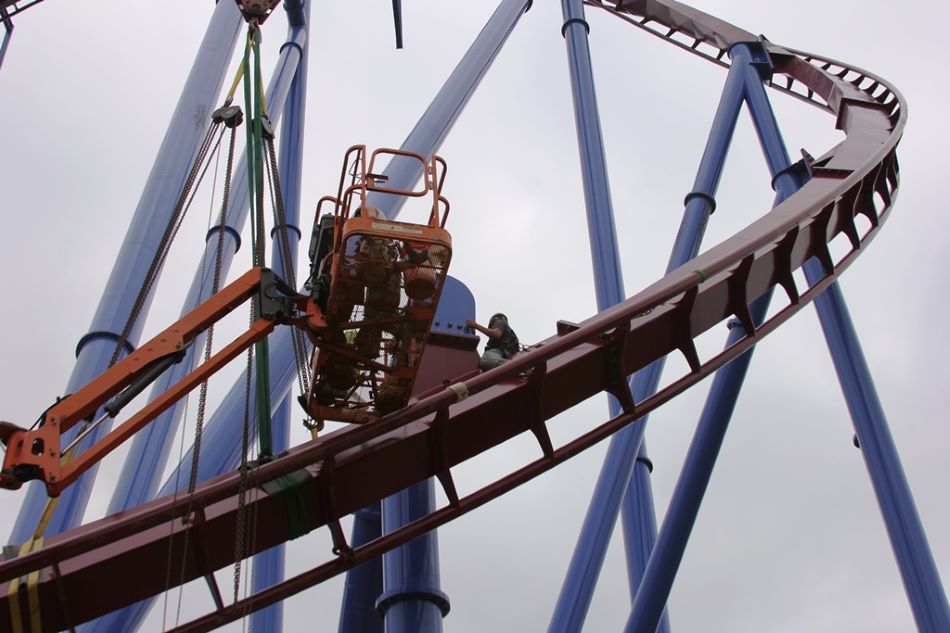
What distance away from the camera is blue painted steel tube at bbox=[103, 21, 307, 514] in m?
6.96

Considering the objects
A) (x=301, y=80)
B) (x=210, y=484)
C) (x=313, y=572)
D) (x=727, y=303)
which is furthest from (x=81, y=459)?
(x=301, y=80)

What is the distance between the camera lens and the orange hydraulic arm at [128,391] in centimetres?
497

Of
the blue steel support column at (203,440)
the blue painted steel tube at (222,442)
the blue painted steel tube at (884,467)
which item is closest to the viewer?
the blue painted steel tube at (222,442)

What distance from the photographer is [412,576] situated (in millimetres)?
6316

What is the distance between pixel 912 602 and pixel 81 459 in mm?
5226

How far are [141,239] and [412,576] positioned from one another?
2.71 metres

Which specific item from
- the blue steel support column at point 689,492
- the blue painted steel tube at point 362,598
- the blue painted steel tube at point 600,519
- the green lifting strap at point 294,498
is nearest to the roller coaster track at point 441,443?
the green lifting strap at point 294,498

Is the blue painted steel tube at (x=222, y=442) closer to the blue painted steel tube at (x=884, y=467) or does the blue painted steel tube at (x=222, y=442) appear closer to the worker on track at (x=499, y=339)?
the worker on track at (x=499, y=339)

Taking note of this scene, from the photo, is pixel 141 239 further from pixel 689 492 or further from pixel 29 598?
pixel 689 492

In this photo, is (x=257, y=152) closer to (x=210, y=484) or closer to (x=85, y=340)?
(x=85, y=340)

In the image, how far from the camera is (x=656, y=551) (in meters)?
7.75

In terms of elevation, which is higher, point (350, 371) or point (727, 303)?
point (727, 303)

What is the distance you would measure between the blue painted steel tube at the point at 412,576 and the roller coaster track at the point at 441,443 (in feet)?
1.16

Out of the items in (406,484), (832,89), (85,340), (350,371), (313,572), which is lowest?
(313,572)
